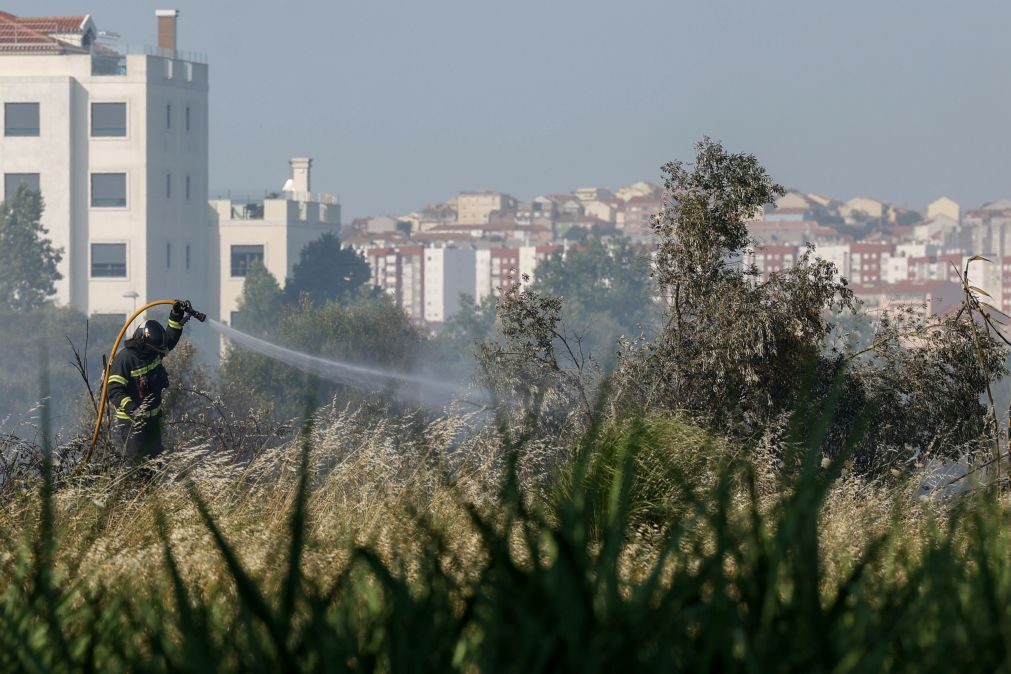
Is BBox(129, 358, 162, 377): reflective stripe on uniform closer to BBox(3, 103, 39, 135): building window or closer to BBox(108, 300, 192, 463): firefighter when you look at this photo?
BBox(108, 300, 192, 463): firefighter

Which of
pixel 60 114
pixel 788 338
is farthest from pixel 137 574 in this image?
pixel 60 114

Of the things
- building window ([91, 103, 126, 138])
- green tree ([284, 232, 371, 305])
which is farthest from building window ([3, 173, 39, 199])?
green tree ([284, 232, 371, 305])

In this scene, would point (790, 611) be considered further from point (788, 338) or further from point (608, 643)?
point (788, 338)

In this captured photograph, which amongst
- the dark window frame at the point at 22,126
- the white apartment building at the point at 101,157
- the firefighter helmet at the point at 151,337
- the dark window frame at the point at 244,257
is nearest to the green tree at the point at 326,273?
the dark window frame at the point at 244,257

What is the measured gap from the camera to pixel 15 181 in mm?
115562

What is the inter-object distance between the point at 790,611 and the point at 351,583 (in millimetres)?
779

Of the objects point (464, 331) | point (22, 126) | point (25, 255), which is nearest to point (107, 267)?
point (25, 255)

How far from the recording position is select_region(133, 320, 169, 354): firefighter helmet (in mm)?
12664

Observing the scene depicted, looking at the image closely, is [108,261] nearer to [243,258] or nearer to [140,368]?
[243,258]

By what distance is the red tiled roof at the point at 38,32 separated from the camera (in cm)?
11562

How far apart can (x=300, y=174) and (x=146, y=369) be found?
140460mm

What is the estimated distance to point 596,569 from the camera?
9.84 feet

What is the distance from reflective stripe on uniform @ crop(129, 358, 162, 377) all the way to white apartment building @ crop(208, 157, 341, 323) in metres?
111

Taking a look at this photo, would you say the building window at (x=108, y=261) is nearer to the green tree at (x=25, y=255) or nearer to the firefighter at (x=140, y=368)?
the green tree at (x=25, y=255)
